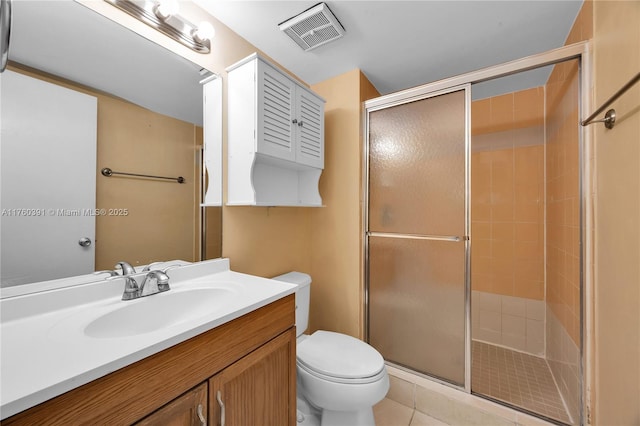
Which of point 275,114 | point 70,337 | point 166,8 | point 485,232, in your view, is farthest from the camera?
point 485,232

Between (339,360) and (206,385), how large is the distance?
0.78 m

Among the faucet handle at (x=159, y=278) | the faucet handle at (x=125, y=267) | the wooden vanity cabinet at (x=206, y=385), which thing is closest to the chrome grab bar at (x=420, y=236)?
the wooden vanity cabinet at (x=206, y=385)

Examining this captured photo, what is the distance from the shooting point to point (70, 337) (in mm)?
646

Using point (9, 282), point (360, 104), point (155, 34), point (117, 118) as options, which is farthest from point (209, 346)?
point (360, 104)

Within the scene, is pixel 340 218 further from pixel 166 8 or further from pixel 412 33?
pixel 166 8

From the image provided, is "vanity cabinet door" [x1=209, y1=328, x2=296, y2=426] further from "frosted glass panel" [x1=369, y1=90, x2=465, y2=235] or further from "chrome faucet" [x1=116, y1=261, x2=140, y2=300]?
"frosted glass panel" [x1=369, y1=90, x2=465, y2=235]

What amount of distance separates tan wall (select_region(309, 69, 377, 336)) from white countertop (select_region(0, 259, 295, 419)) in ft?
2.94

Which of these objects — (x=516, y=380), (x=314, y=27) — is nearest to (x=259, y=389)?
(x=314, y=27)

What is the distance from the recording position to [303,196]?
1.85 metres

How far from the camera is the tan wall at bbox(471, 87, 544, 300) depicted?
209 cm

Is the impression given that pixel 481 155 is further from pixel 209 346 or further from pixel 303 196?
pixel 209 346

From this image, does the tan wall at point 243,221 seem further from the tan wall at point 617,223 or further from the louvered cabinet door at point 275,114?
the tan wall at point 617,223

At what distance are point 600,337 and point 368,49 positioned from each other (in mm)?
1929

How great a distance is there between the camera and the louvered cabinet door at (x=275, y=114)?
1317mm
